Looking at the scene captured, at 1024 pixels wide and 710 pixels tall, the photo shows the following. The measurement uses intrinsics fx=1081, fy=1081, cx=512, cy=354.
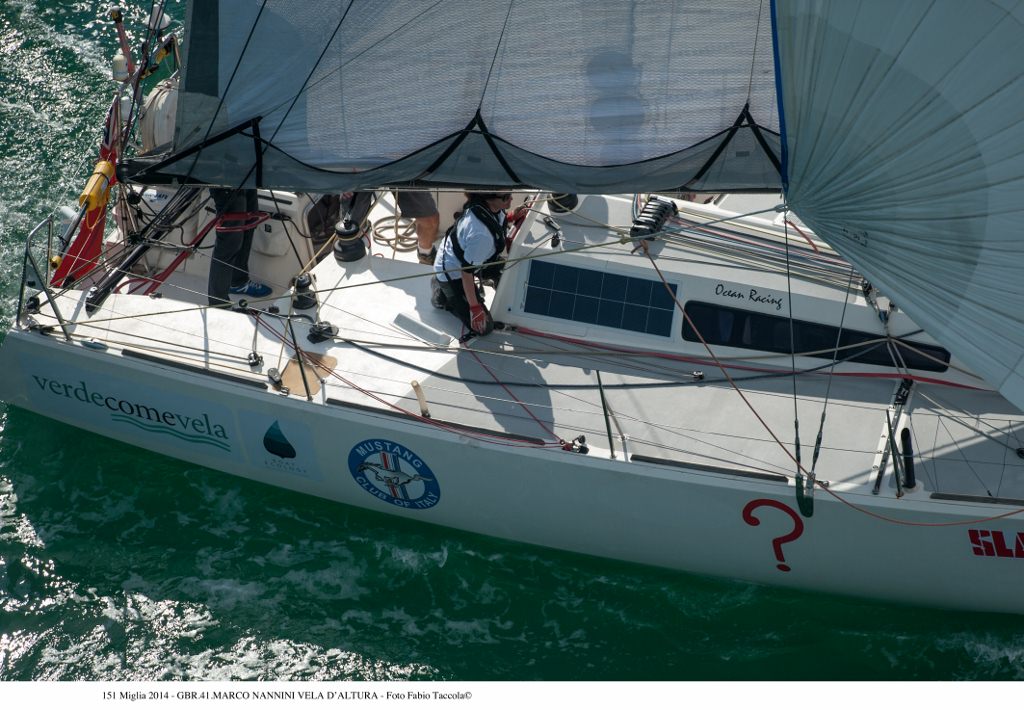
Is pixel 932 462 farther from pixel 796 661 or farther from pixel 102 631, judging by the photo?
pixel 102 631

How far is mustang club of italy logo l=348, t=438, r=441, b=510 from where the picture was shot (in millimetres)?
7164

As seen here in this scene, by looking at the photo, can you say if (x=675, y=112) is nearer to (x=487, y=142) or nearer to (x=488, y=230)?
(x=487, y=142)

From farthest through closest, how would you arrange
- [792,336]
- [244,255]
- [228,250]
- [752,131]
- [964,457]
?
1. [244,255]
2. [228,250]
3. [792,336]
4. [964,457]
5. [752,131]

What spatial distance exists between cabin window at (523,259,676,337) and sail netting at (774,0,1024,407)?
192cm

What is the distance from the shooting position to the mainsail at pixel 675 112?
4.87m

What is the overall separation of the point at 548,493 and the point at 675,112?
2.53 meters

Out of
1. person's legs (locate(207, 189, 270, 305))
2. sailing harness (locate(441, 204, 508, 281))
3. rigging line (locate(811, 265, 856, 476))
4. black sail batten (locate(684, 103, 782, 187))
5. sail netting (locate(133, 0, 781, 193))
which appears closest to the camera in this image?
sail netting (locate(133, 0, 781, 193))

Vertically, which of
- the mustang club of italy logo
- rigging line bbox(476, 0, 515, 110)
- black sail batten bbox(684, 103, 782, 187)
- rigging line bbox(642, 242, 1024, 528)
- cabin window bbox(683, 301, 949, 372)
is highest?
rigging line bbox(476, 0, 515, 110)

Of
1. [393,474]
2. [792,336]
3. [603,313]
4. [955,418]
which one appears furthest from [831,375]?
[393,474]

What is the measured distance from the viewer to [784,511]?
6.55 meters

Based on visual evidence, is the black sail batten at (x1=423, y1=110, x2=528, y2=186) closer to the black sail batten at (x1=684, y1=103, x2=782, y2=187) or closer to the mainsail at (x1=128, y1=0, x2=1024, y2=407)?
the mainsail at (x1=128, y1=0, x2=1024, y2=407)

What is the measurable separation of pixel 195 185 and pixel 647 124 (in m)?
2.90

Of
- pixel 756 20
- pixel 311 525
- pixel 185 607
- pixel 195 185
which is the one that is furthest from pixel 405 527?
pixel 756 20

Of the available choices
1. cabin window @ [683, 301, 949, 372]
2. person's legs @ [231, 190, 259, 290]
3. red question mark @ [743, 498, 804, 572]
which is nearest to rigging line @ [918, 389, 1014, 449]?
cabin window @ [683, 301, 949, 372]
